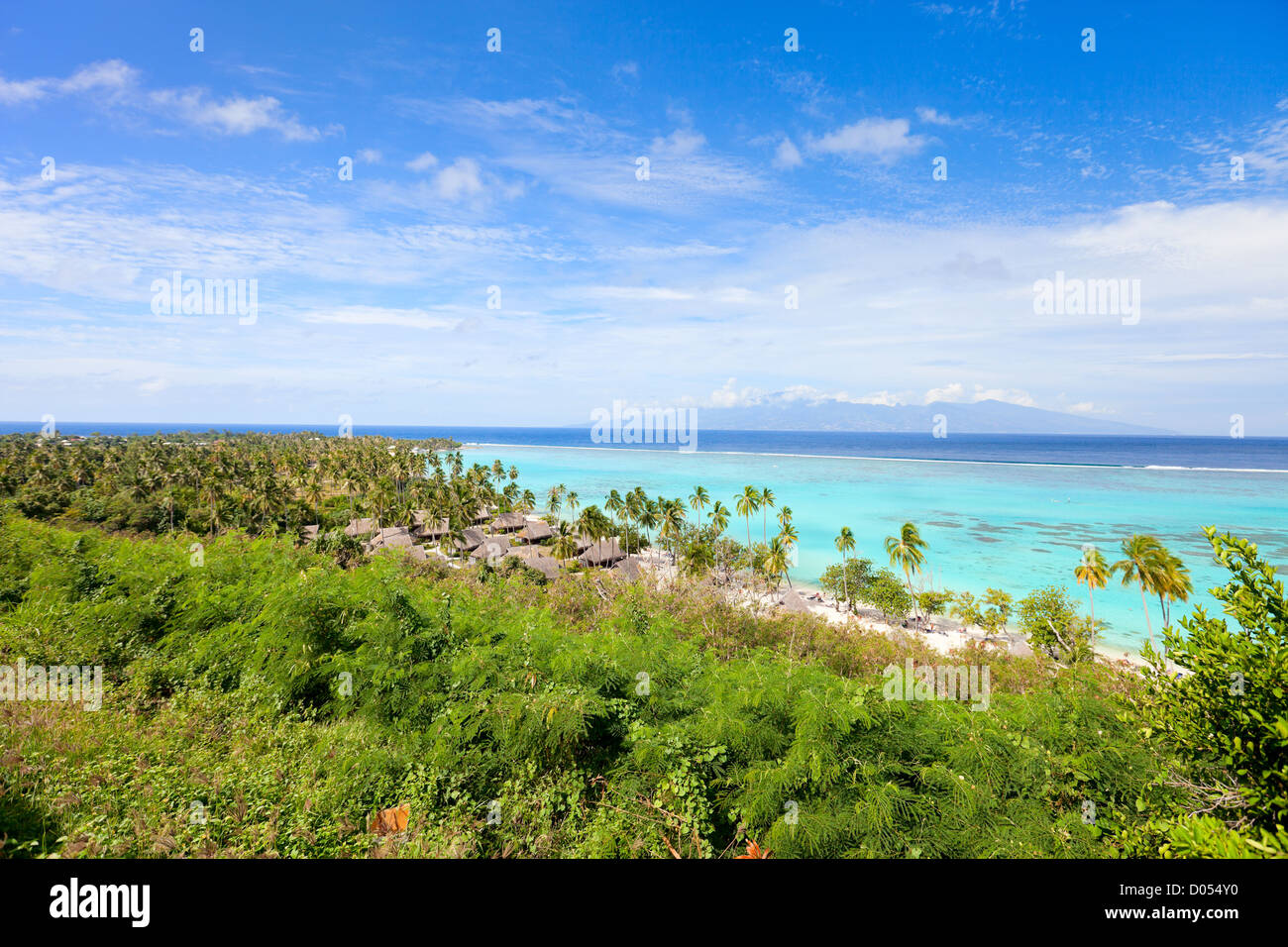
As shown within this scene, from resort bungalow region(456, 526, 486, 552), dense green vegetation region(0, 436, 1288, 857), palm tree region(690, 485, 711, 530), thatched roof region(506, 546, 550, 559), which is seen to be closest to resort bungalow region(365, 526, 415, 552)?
resort bungalow region(456, 526, 486, 552)

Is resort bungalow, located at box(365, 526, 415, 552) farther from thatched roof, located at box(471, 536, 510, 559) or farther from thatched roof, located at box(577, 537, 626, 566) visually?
thatched roof, located at box(577, 537, 626, 566)

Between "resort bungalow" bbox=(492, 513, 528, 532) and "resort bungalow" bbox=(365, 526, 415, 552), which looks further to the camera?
"resort bungalow" bbox=(492, 513, 528, 532)

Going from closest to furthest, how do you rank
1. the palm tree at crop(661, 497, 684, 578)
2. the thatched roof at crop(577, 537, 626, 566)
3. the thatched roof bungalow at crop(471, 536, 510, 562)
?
the thatched roof bungalow at crop(471, 536, 510, 562) < the thatched roof at crop(577, 537, 626, 566) < the palm tree at crop(661, 497, 684, 578)

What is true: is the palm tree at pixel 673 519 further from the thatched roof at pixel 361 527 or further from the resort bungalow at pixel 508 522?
the thatched roof at pixel 361 527

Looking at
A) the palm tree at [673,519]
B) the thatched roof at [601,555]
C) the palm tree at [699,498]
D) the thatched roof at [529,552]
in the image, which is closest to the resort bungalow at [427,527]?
the thatched roof at [529,552]

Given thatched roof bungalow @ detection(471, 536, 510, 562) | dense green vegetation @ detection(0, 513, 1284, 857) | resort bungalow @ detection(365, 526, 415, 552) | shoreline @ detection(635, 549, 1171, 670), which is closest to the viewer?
dense green vegetation @ detection(0, 513, 1284, 857)

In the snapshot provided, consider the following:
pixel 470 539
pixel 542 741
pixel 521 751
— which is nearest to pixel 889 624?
pixel 542 741
